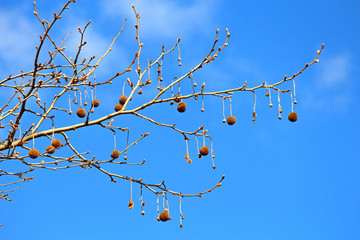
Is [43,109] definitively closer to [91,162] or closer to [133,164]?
[91,162]

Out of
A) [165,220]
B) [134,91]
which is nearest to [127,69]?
[134,91]

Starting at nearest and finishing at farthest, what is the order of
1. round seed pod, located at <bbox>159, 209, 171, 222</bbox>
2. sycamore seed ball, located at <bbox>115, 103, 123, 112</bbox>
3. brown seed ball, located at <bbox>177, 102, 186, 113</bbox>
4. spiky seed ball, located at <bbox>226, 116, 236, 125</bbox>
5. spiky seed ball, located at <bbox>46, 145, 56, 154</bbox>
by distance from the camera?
round seed pod, located at <bbox>159, 209, 171, 222</bbox> → spiky seed ball, located at <bbox>46, 145, 56, 154</bbox> → spiky seed ball, located at <bbox>226, 116, 236, 125</bbox> → brown seed ball, located at <bbox>177, 102, 186, 113</bbox> → sycamore seed ball, located at <bbox>115, 103, 123, 112</bbox>

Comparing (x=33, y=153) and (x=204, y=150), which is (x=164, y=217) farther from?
(x=33, y=153)

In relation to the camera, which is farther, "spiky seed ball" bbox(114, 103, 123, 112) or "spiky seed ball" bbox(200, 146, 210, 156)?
"spiky seed ball" bbox(114, 103, 123, 112)

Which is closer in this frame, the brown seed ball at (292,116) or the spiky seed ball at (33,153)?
the spiky seed ball at (33,153)

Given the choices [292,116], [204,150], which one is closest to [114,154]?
[204,150]

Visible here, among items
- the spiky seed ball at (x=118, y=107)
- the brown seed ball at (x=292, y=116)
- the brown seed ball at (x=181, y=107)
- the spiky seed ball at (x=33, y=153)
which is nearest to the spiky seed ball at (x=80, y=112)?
the spiky seed ball at (x=118, y=107)

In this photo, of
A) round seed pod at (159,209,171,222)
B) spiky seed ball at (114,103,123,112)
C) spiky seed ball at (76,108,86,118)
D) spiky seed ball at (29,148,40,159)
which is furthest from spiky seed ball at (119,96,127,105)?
round seed pod at (159,209,171,222)

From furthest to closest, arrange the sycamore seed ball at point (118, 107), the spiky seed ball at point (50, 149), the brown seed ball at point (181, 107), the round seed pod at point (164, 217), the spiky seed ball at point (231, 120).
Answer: the sycamore seed ball at point (118, 107) → the brown seed ball at point (181, 107) → the spiky seed ball at point (231, 120) → the spiky seed ball at point (50, 149) → the round seed pod at point (164, 217)

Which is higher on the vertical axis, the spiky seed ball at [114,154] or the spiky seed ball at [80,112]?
the spiky seed ball at [80,112]

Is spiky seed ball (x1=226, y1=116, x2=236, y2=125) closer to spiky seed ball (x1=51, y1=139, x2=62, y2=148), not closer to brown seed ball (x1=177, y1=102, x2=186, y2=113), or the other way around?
brown seed ball (x1=177, y1=102, x2=186, y2=113)

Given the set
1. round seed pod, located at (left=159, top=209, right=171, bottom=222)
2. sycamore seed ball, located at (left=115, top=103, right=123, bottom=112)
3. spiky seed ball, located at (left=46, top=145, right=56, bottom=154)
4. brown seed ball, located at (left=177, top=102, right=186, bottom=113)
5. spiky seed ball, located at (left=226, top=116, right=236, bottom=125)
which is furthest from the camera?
sycamore seed ball, located at (left=115, top=103, right=123, bottom=112)

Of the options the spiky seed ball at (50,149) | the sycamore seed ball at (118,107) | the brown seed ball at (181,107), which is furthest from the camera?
the sycamore seed ball at (118,107)

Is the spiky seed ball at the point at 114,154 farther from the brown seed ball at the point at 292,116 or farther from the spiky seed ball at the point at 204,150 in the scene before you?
the brown seed ball at the point at 292,116
